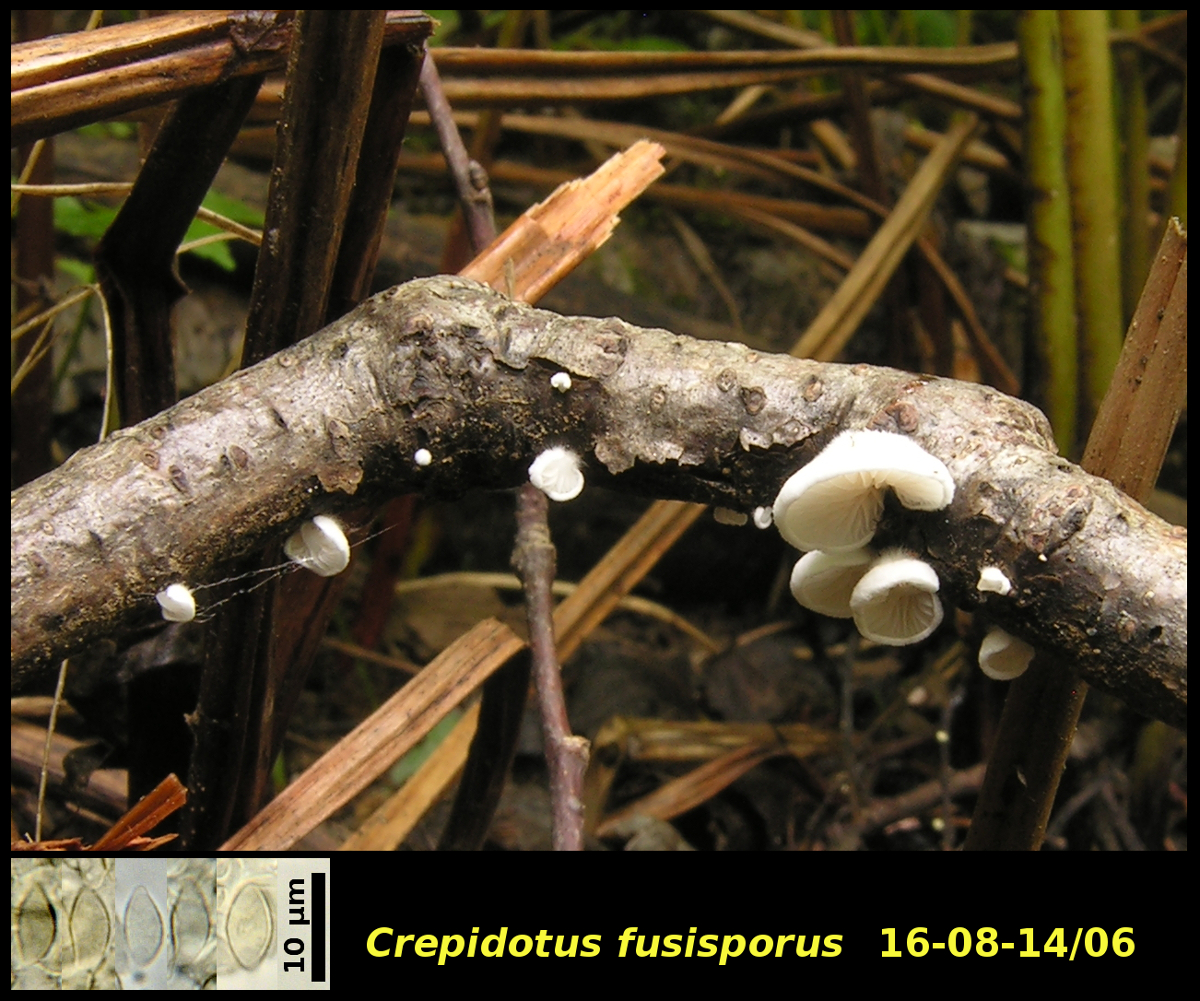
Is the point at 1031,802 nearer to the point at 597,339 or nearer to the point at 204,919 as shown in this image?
the point at 597,339

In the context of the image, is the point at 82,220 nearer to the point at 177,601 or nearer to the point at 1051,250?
the point at 177,601

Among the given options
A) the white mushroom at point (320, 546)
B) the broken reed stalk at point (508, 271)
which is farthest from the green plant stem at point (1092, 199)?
the white mushroom at point (320, 546)

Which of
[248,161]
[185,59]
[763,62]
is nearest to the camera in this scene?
[185,59]

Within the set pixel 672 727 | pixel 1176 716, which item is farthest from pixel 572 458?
pixel 672 727

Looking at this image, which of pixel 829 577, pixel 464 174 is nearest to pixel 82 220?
pixel 464 174

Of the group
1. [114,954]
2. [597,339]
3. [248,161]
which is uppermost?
[248,161]

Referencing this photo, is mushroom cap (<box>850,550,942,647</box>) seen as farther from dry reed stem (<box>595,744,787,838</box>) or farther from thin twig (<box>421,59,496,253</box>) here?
dry reed stem (<box>595,744,787,838</box>)

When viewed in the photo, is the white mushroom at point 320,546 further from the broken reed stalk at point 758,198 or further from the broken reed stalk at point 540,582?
the broken reed stalk at point 758,198
